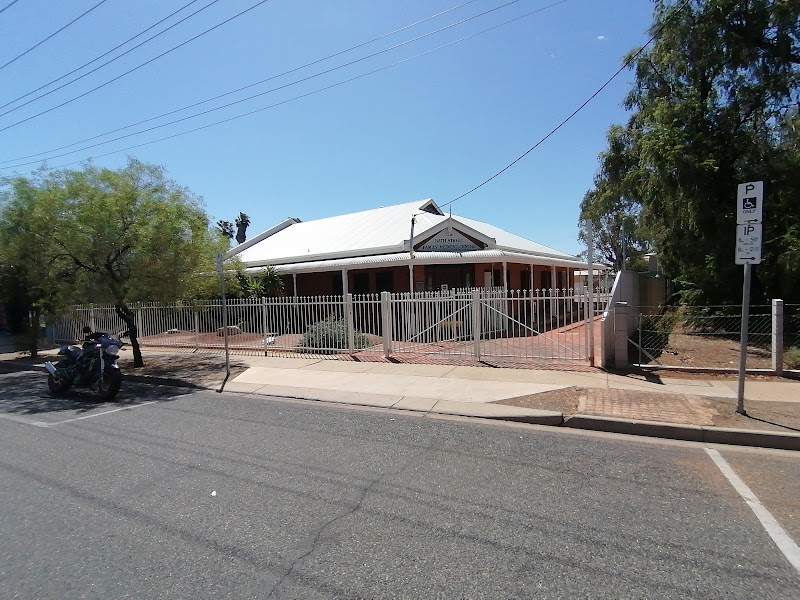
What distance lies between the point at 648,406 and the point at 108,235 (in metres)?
10.9

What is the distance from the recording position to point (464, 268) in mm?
21016

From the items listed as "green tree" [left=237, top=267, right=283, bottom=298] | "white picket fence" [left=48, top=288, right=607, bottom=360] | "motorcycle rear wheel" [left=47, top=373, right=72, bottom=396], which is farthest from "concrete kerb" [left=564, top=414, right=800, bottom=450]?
"green tree" [left=237, top=267, right=283, bottom=298]

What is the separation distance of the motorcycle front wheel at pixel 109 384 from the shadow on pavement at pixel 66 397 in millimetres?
133

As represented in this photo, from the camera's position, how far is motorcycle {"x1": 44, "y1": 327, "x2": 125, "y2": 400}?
877cm

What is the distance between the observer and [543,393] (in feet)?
25.2

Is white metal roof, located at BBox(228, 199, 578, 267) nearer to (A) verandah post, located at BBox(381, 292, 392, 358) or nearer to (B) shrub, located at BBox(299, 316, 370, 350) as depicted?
(B) shrub, located at BBox(299, 316, 370, 350)

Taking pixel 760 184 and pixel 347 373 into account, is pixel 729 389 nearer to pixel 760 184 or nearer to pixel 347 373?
pixel 760 184

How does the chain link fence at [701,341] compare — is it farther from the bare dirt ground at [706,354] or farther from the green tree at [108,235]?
the green tree at [108,235]

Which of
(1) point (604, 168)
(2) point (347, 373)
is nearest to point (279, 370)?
(2) point (347, 373)

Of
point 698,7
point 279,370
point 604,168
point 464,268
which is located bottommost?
point 279,370

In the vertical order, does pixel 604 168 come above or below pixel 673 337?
above

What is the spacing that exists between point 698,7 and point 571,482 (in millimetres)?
15696

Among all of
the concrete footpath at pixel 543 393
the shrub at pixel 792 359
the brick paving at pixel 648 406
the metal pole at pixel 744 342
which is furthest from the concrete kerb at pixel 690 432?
the shrub at pixel 792 359

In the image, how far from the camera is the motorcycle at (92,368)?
28.8 ft
